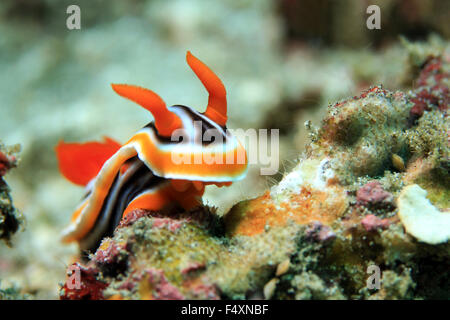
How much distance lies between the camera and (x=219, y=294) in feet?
4.83

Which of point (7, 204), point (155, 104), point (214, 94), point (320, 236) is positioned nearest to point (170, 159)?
point (155, 104)

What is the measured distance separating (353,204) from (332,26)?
6.45m

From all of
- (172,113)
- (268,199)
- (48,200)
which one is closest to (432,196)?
(268,199)

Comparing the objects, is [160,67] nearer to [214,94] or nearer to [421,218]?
[214,94]

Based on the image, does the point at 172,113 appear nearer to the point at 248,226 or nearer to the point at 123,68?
the point at 248,226

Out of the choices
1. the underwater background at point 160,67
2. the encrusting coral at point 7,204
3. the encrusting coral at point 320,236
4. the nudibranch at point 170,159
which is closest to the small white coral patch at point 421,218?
the encrusting coral at point 320,236

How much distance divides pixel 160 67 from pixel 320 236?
549 centimetres

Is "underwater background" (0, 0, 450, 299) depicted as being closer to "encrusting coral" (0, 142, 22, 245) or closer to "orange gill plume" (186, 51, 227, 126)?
"encrusting coral" (0, 142, 22, 245)

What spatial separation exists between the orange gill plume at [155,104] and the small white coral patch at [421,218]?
1106mm

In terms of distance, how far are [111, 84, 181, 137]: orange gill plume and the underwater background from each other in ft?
7.10

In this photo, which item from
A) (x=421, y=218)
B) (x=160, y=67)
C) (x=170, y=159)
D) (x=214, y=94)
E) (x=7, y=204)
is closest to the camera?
(x=421, y=218)

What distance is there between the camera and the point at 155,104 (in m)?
1.74

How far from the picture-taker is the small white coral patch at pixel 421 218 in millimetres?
1532
